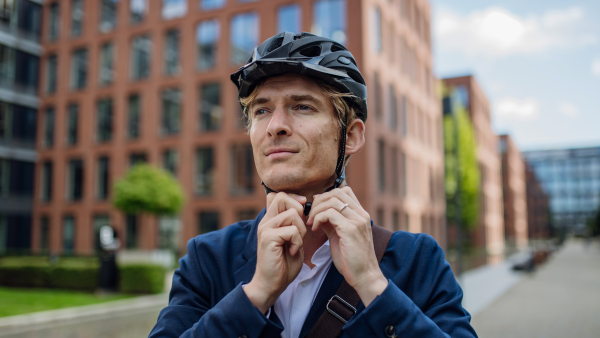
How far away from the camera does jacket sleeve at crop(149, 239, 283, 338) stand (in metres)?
1.61

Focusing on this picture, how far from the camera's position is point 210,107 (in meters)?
31.4

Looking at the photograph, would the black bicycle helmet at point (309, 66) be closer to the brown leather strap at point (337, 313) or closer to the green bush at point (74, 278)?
the brown leather strap at point (337, 313)

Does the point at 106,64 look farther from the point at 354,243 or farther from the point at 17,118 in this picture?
the point at 354,243

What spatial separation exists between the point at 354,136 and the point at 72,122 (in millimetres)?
38248

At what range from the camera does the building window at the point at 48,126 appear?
1453 inches

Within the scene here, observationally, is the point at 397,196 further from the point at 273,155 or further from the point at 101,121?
the point at 273,155

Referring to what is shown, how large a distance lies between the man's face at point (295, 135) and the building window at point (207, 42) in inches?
1210

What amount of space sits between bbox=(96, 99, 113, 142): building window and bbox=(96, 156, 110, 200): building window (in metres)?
1.61

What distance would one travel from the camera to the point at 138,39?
112ft

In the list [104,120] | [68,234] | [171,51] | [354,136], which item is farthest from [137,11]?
[354,136]

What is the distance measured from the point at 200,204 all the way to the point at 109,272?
1479 cm

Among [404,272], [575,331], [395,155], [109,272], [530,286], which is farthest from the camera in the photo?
[395,155]

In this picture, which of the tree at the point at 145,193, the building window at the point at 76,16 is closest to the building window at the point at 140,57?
the building window at the point at 76,16

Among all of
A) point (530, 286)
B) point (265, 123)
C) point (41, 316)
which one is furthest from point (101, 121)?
point (265, 123)
